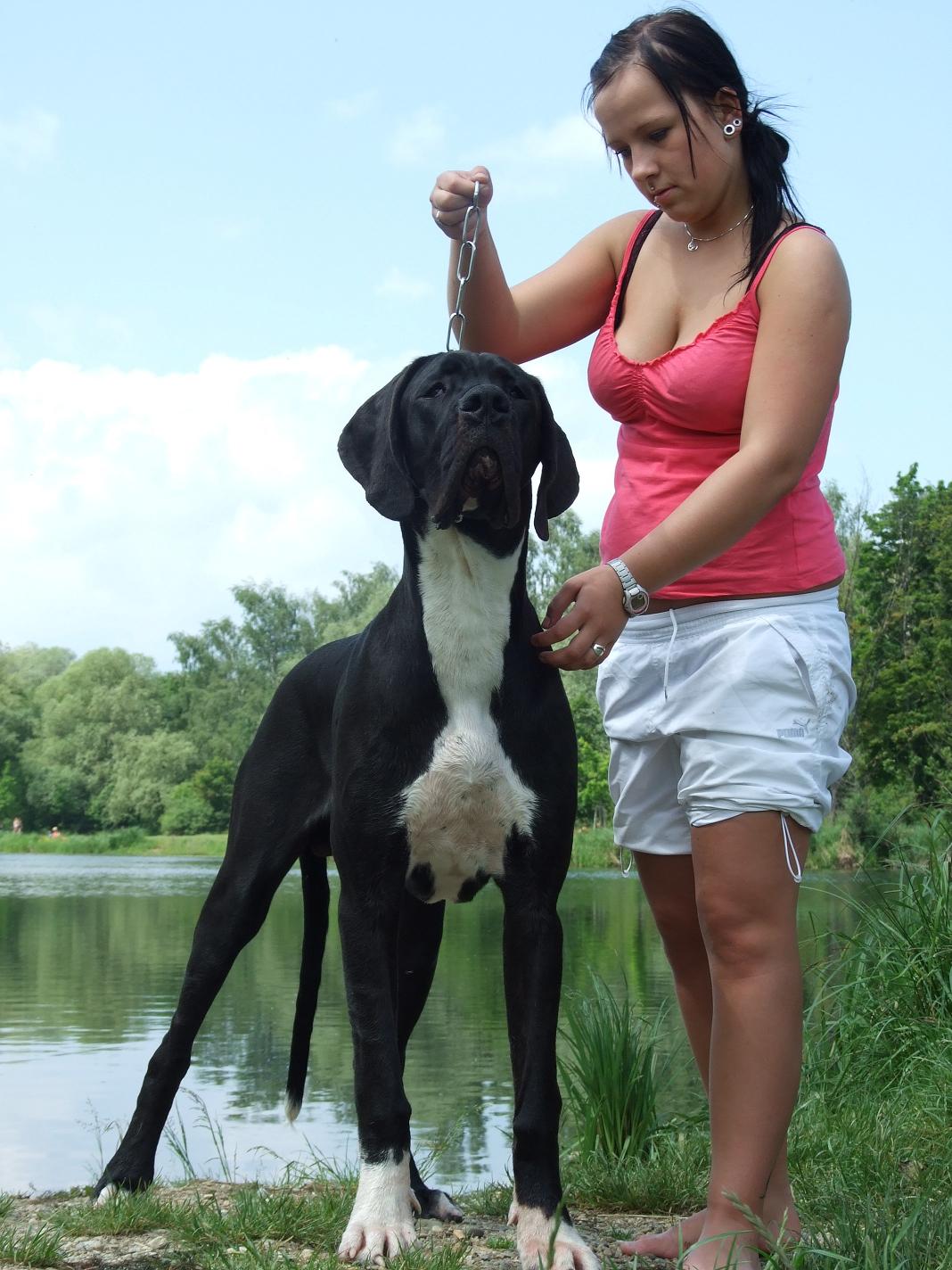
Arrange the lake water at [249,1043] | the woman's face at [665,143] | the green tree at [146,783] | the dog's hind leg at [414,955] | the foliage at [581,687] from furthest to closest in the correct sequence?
the green tree at [146,783], the foliage at [581,687], the lake water at [249,1043], the dog's hind leg at [414,955], the woman's face at [665,143]

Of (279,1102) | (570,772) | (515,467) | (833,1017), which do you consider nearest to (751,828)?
(570,772)

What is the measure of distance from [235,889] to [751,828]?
1.63m

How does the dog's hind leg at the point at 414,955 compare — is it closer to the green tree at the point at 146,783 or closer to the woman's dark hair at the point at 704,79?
the woman's dark hair at the point at 704,79

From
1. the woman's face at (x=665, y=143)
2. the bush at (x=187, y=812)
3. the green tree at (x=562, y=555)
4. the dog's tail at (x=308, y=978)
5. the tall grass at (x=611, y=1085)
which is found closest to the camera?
the woman's face at (x=665, y=143)

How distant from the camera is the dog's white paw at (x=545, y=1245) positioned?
2.69m

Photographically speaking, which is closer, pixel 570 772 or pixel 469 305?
pixel 570 772

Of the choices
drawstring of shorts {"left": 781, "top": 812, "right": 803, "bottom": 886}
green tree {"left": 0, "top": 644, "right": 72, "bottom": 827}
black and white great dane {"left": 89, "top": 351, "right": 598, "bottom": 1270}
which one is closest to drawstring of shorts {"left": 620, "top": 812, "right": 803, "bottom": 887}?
drawstring of shorts {"left": 781, "top": 812, "right": 803, "bottom": 886}

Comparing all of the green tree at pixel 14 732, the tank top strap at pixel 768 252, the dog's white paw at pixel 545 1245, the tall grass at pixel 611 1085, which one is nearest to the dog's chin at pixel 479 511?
the tank top strap at pixel 768 252

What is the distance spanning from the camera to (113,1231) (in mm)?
2982

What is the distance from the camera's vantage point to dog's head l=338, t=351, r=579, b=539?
2.93 m

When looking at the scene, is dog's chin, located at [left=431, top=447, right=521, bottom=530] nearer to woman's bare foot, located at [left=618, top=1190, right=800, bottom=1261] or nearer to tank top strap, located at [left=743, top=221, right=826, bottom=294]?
tank top strap, located at [left=743, top=221, right=826, bottom=294]

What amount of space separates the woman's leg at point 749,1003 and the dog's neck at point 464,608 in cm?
58

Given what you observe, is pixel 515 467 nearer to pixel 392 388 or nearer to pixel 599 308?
pixel 392 388

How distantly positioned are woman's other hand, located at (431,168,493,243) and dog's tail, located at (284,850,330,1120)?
5.74 ft
